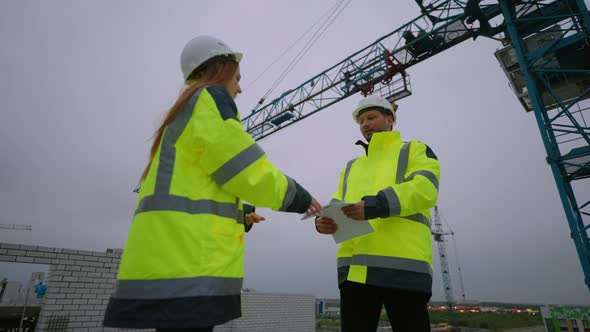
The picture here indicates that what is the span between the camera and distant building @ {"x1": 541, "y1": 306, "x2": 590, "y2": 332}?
449 inches

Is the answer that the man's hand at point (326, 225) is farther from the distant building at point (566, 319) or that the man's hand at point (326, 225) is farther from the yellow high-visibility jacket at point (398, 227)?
the distant building at point (566, 319)

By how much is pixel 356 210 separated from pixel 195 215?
794mm

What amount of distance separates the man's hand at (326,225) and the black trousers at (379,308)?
1.05 feet

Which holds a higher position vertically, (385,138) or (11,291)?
(385,138)

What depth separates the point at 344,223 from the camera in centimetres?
159

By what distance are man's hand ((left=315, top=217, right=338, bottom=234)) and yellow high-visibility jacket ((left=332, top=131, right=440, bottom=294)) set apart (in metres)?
0.18

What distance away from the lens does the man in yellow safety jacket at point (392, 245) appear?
1493mm

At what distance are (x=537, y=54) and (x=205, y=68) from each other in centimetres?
1023

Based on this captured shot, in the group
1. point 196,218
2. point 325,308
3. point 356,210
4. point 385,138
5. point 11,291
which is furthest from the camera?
point 325,308

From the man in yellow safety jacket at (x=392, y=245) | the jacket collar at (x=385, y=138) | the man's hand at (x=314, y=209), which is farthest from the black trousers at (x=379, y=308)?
the jacket collar at (x=385, y=138)

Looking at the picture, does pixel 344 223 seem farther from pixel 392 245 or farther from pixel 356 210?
pixel 392 245

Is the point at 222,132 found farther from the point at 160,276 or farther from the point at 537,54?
the point at 537,54

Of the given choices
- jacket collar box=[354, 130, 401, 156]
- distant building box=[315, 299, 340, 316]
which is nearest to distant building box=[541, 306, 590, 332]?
distant building box=[315, 299, 340, 316]

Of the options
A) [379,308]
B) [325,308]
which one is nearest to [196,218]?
[379,308]
